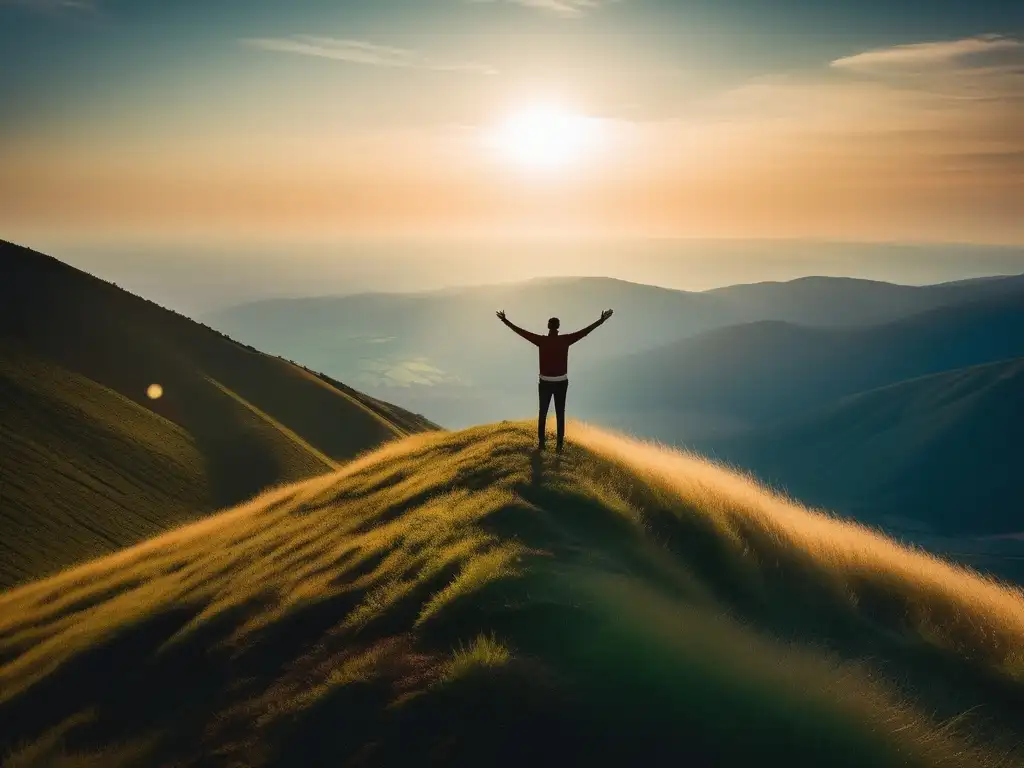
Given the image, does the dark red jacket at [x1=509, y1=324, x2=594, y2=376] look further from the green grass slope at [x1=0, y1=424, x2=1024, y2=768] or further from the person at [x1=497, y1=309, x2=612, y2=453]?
the green grass slope at [x1=0, y1=424, x2=1024, y2=768]

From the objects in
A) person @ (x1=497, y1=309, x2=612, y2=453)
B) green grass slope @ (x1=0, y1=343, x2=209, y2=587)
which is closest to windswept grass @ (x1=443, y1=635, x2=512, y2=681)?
person @ (x1=497, y1=309, x2=612, y2=453)

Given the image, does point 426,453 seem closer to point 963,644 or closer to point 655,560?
point 655,560

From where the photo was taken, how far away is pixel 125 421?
267ft

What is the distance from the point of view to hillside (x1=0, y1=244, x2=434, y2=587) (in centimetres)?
5909

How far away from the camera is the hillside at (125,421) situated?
59.1m

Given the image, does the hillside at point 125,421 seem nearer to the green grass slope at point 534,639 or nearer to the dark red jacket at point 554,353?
the green grass slope at point 534,639

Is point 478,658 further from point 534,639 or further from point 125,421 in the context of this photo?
point 125,421

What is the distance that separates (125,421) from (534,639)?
84.1 metres

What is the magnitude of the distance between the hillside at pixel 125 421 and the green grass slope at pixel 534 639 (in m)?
40.6

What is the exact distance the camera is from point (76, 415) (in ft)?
246

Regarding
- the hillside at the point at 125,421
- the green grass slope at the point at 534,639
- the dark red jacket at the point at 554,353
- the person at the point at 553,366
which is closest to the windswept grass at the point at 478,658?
the green grass slope at the point at 534,639

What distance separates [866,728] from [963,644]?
29.6ft

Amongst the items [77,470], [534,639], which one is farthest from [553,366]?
[77,470]

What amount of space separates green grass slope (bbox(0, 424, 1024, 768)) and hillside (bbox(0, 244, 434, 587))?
40.6 metres
